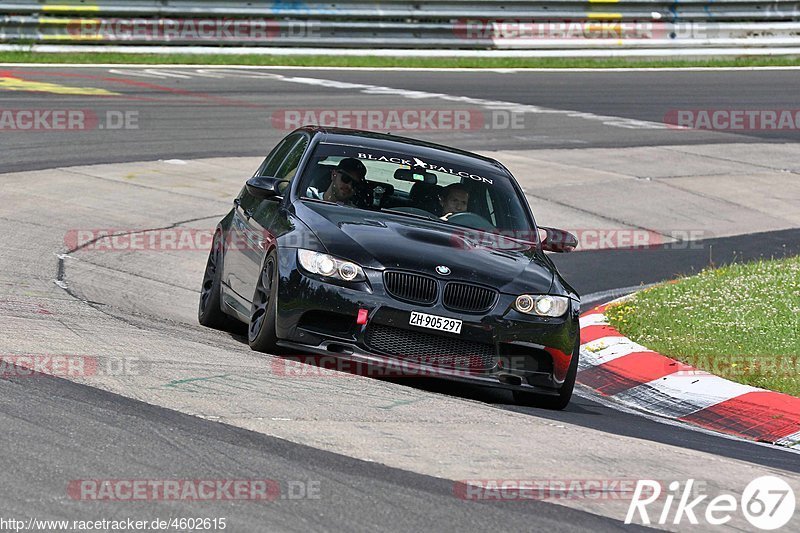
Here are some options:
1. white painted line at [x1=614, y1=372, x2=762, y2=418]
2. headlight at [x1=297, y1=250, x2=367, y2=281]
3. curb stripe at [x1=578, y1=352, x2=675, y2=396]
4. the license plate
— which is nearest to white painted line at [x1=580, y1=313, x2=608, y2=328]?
curb stripe at [x1=578, y1=352, x2=675, y2=396]

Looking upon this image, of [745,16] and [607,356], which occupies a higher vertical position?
[745,16]

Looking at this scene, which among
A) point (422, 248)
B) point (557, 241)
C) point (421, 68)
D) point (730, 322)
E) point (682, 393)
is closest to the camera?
point (422, 248)

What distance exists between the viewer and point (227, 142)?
18.8m

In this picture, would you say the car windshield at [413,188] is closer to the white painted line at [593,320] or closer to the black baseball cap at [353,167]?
the black baseball cap at [353,167]

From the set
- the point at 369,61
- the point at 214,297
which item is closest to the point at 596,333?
the point at 214,297

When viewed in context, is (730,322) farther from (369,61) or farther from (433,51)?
(433,51)

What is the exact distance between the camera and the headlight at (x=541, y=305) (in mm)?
7820

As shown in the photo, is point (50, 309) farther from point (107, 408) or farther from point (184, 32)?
point (184, 32)

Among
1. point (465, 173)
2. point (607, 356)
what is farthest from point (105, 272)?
point (607, 356)

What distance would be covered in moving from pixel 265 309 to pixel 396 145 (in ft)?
6.47

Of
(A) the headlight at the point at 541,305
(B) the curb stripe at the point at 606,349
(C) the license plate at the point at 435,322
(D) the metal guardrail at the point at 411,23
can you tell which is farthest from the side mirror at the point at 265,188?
(D) the metal guardrail at the point at 411,23

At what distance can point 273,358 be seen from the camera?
25.7 feet

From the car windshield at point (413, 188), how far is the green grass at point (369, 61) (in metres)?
17.2

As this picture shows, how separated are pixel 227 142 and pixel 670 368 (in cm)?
1077
